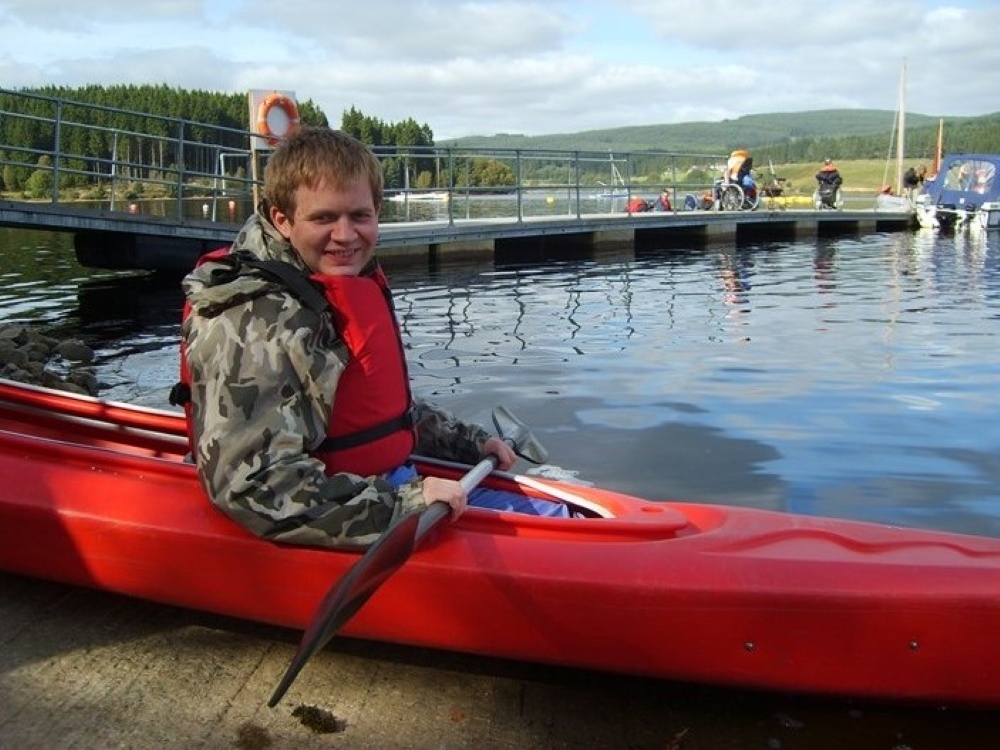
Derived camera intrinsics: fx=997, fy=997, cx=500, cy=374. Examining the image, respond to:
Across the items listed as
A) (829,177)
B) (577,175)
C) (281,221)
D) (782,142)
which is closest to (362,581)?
(281,221)

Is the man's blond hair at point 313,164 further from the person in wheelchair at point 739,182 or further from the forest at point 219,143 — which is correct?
the person in wheelchair at point 739,182

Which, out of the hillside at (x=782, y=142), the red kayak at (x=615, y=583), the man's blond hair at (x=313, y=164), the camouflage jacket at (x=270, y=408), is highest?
the hillside at (x=782, y=142)

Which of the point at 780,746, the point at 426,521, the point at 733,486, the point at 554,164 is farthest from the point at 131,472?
the point at 554,164

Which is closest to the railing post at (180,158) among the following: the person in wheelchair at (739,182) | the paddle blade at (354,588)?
the paddle blade at (354,588)

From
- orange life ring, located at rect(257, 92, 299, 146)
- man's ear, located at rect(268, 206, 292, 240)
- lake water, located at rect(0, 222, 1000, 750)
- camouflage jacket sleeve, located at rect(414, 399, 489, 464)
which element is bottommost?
lake water, located at rect(0, 222, 1000, 750)

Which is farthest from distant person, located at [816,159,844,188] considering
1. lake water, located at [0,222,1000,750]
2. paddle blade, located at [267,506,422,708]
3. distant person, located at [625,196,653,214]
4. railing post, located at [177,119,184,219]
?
paddle blade, located at [267,506,422,708]

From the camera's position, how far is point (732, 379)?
723cm

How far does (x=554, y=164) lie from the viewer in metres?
18.7

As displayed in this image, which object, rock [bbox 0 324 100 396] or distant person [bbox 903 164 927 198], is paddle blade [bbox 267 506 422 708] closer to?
rock [bbox 0 324 100 396]

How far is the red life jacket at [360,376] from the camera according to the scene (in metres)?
2.59

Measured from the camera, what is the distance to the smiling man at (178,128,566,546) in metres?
2.43

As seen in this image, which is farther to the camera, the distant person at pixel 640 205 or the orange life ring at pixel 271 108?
the distant person at pixel 640 205

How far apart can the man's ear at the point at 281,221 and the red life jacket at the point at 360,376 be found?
121mm

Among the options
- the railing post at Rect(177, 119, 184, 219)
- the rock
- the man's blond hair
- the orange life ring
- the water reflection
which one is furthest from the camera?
the railing post at Rect(177, 119, 184, 219)
